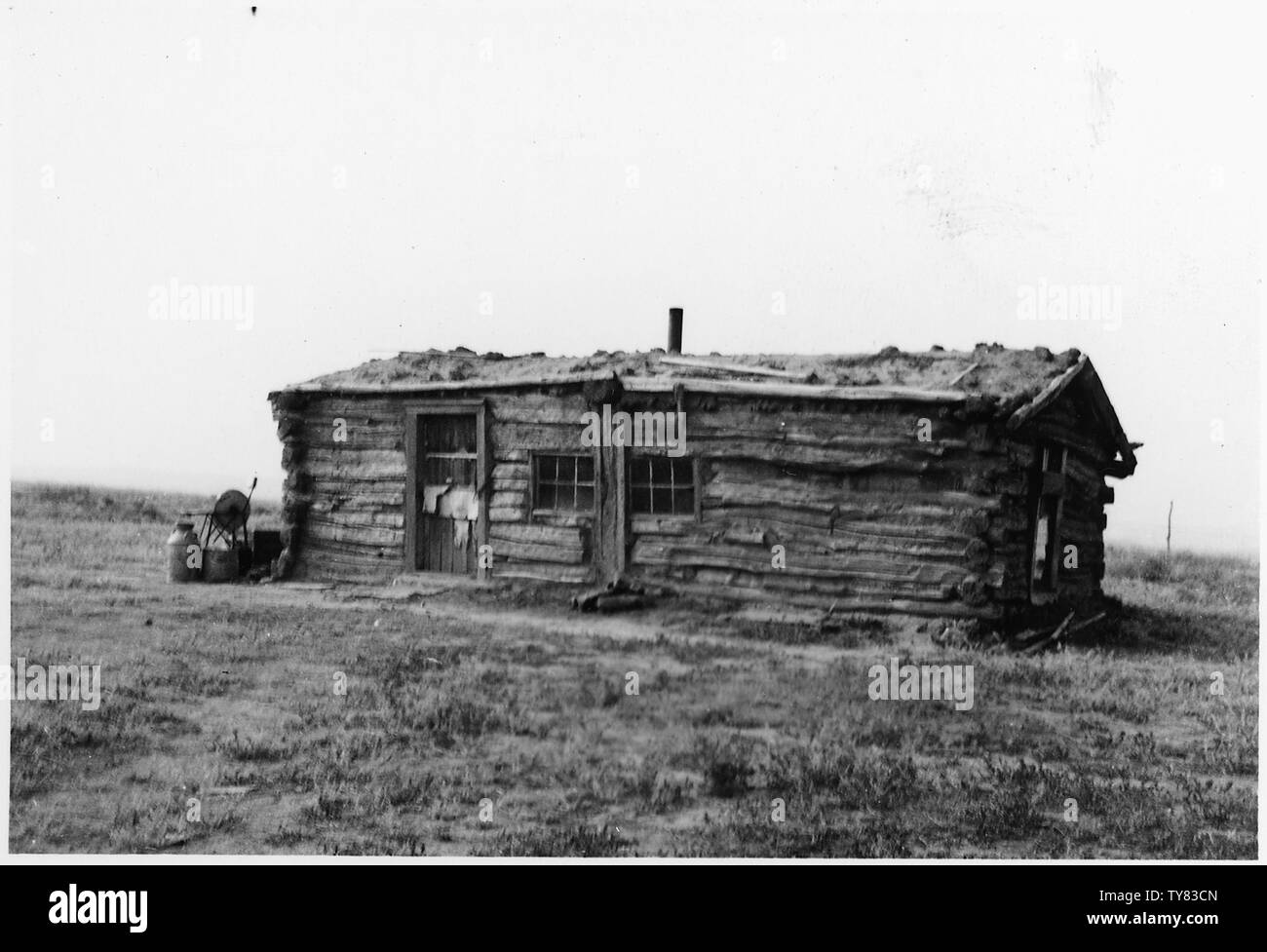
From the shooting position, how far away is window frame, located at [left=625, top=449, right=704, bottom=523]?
12617mm

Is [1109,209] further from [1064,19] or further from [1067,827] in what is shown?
[1067,827]

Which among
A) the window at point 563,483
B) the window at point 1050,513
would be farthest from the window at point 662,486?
the window at point 1050,513

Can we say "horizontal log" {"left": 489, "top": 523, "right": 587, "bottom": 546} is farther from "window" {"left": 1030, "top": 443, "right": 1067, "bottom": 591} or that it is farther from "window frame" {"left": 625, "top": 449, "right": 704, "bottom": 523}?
"window" {"left": 1030, "top": 443, "right": 1067, "bottom": 591}

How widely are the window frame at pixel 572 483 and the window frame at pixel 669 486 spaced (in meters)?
0.37

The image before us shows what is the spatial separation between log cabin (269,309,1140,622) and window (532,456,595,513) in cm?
2

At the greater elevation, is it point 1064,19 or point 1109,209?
point 1064,19

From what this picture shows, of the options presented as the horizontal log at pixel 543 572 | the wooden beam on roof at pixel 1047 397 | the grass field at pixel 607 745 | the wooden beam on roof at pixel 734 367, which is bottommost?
the grass field at pixel 607 745

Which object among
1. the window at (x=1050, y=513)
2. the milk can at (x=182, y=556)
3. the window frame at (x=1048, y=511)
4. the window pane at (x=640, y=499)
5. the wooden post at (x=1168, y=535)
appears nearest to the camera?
the wooden post at (x=1168, y=535)

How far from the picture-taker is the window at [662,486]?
1284cm

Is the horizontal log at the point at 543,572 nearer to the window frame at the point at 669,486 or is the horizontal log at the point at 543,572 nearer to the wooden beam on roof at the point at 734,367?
the window frame at the point at 669,486

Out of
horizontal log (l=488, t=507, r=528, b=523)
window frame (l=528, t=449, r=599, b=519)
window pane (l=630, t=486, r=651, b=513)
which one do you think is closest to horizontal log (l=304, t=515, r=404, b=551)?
horizontal log (l=488, t=507, r=528, b=523)

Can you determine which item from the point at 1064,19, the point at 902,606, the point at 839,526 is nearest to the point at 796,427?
the point at 839,526

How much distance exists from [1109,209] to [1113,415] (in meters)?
5.10

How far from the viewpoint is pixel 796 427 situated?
39.8 feet
